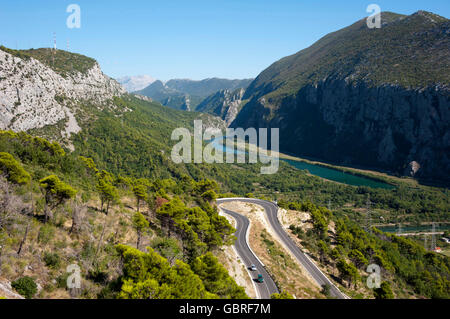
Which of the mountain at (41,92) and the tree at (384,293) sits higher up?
the mountain at (41,92)

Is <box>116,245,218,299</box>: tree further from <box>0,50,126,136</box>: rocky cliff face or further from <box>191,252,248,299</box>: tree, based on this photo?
<box>0,50,126,136</box>: rocky cliff face

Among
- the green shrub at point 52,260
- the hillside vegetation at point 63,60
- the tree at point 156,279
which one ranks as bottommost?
the tree at point 156,279

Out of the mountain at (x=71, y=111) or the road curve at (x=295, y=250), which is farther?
the mountain at (x=71, y=111)

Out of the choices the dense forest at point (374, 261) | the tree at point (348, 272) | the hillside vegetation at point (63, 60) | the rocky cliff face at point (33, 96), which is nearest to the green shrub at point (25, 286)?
the dense forest at point (374, 261)

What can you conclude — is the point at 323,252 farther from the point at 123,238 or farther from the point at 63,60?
the point at 63,60

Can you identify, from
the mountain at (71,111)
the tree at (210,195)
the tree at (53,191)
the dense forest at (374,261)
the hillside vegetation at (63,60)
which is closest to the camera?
the tree at (53,191)

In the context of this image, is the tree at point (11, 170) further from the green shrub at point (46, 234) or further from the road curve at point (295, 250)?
the road curve at point (295, 250)
